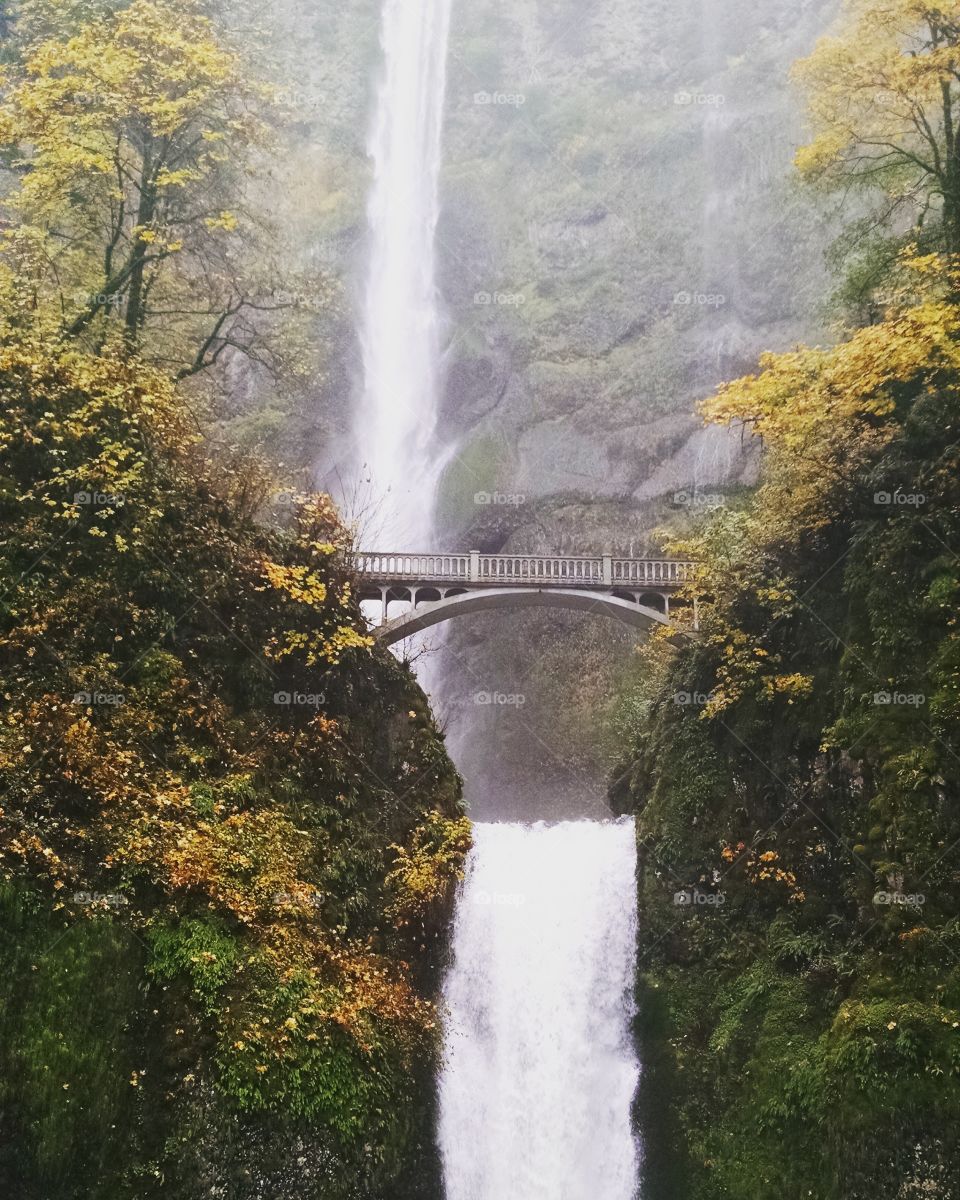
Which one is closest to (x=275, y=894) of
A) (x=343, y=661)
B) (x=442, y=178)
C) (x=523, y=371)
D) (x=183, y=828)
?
(x=183, y=828)

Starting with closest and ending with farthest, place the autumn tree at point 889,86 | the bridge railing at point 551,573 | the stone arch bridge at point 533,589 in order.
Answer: the autumn tree at point 889,86
the stone arch bridge at point 533,589
the bridge railing at point 551,573

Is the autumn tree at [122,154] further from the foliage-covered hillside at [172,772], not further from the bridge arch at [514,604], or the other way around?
the bridge arch at [514,604]

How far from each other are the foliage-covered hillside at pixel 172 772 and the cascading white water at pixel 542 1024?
93cm

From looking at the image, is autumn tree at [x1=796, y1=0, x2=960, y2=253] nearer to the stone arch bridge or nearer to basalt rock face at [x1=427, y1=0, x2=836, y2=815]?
the stone arch bridge

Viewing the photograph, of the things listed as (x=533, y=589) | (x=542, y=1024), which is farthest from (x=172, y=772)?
(x=533, y=589)

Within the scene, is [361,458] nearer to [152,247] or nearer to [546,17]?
[152,247]

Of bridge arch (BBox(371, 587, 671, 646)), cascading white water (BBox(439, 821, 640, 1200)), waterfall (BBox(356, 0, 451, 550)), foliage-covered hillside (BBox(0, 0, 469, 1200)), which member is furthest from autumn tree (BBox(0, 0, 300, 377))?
waterfall (BBox(356, 0, 451, 550))

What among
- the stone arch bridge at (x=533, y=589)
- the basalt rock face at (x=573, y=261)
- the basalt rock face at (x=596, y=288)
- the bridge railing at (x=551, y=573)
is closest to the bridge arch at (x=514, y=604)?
the stone arch bridge at (x=533, y=589)

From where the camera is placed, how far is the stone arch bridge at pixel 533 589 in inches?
883

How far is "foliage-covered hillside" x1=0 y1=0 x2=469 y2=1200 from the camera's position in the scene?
28.1ft

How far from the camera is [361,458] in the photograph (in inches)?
1379

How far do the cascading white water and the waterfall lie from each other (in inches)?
656

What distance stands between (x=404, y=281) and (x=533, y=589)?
20454 mm

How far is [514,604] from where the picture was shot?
24.3 meters
